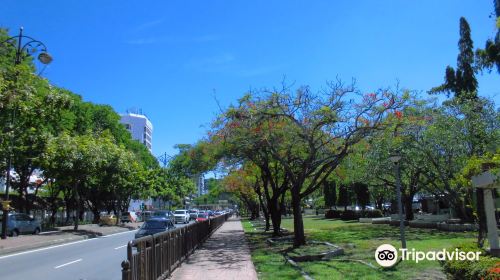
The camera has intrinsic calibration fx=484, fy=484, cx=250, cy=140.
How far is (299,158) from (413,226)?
13885 millimetres

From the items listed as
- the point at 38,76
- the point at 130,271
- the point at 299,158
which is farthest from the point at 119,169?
the point at 130,271

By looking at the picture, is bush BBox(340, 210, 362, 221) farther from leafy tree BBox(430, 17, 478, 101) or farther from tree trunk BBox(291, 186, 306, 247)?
tree trunk BBox(291, 186, 306, 247)

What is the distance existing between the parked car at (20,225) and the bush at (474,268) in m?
29.5

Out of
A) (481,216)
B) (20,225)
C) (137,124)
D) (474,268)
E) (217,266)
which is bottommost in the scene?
(217,266)

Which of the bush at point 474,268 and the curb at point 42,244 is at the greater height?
the bush at point 474,268

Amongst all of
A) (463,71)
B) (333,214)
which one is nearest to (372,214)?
(333,214)

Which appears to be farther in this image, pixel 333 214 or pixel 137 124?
pixel 137 124

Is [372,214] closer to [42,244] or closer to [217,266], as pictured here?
[42,244]

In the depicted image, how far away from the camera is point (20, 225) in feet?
108

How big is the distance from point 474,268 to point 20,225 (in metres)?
32.0

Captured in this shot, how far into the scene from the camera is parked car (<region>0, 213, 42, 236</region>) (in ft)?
104

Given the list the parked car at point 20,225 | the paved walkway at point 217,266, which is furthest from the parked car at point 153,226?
the parked car at point 20,225

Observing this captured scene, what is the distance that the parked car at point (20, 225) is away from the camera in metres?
31.7

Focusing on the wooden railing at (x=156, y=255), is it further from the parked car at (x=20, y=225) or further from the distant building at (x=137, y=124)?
the distant building at (x=137, y=124)
